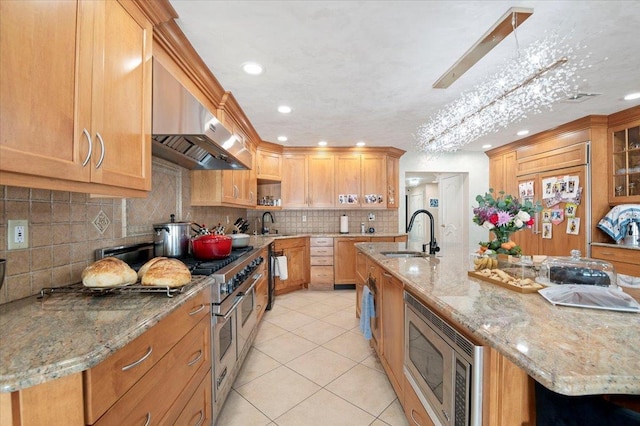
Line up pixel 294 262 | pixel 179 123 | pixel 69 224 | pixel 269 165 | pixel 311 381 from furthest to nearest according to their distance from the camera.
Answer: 1. pixel 269 165
2. pixel 294 262
3. pixel 311 381
4. pixel 179 123
5. pixel 69 224

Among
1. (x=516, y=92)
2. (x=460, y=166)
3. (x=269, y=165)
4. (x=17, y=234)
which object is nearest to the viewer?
(x=17, y=234)

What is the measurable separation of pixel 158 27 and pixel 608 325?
2.43 meters

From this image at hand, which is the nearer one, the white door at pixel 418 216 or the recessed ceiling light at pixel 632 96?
the recessed ceiling light at pixel 632 96

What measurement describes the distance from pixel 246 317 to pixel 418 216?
6.97 m

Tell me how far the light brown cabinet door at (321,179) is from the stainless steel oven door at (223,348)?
3.00 meters

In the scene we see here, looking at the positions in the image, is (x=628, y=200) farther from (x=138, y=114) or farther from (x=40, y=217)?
(x=40, y=217)

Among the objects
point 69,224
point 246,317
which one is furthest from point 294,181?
point 69,224

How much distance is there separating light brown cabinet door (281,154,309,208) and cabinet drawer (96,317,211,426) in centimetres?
336

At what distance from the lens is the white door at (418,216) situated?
7.99 metres

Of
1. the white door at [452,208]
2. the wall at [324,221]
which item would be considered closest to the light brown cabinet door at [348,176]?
the wall at [324,221]

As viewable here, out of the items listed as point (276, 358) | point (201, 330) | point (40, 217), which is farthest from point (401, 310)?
point (40, 217)

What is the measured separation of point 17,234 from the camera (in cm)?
110

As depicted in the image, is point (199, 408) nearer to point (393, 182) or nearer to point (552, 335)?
point (552, 335)

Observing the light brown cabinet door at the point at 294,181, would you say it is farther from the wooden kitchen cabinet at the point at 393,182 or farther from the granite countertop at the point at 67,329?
the granite countertop at the point at 67,329
